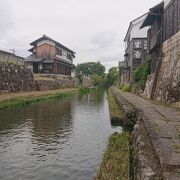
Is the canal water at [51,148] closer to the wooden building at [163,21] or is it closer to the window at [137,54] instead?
the wooden building at [163,21]

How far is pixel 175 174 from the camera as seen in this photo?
4.61 m

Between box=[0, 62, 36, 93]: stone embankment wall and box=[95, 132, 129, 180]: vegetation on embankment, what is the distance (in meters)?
24.0

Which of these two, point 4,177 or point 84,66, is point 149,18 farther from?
point 84,66

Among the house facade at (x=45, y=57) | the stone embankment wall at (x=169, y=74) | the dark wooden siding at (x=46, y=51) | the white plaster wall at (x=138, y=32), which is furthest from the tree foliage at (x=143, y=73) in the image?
the dark wooden siding at (x=46, y=51)

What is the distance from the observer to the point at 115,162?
7.68m

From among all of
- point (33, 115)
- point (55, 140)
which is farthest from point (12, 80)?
point (55, 140)

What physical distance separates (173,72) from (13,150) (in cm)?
1196

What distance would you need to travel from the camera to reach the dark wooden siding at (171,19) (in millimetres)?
19438

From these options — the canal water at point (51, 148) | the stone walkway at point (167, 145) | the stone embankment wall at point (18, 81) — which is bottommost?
the canal water at point (51, 148)

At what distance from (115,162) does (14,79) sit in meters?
29.5

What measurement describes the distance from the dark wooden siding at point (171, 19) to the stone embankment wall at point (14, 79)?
18902 millimetres

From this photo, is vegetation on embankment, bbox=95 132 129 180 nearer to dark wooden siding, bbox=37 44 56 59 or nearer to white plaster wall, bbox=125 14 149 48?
white plaster wall, bbox=125 14 149 48

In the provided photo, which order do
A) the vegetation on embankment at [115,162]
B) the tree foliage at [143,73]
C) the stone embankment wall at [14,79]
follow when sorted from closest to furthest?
the vegetation on embankment at [115,162] → the tree foliage at [143,73] → the stone embankment wall at [14,79]

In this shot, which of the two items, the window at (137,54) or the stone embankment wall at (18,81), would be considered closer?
the stone embankment wall at (18,81)
